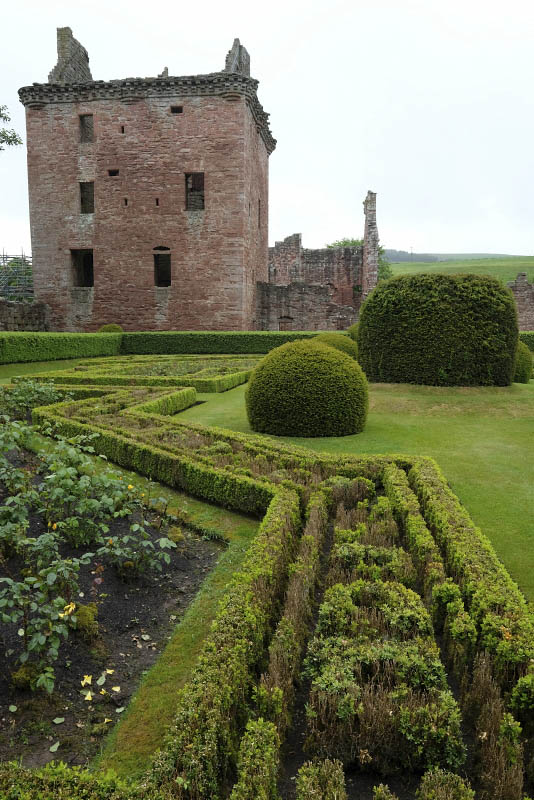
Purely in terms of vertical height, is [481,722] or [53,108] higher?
[53,108]

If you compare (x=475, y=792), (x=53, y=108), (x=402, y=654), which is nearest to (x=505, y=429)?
(x=402, y=654)

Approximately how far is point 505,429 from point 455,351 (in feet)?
8.43

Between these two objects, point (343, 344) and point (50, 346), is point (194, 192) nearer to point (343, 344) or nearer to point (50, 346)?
point (50, 346)

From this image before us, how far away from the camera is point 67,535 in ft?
14.3

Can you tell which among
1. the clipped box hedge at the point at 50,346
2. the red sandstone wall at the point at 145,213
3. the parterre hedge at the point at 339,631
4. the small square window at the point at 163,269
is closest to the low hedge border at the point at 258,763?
the parterre hedge at the point at 339,631

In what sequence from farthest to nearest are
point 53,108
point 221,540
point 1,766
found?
point 53,108 → point 221,540 → point 1,766

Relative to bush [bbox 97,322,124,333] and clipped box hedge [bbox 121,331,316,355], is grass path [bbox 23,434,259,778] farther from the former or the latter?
bush [bbox 97,322,124,333]

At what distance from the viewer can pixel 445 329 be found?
415 inches

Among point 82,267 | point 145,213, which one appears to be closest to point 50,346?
point 145,213

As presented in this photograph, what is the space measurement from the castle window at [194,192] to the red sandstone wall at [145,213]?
0.99 meters

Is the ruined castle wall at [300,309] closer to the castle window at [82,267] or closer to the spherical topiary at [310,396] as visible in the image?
the castle window at [82,267]

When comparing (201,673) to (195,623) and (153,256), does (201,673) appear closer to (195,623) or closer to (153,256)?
(195,623)

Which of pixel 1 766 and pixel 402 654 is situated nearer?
pixel 1 766

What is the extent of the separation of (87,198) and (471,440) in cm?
2466
